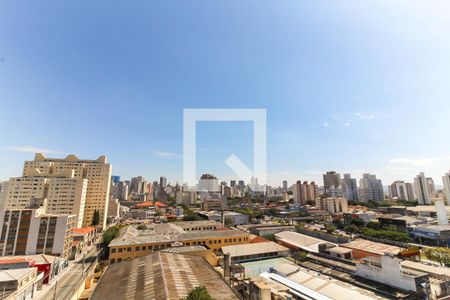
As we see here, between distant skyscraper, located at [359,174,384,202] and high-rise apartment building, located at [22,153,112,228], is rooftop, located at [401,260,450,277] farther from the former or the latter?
distant skyscraper, located at [359,174,384,202]

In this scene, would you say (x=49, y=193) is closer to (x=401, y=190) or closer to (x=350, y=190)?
(x=350, y=190)

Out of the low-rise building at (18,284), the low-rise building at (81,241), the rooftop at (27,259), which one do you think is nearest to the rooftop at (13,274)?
the low-rise building at (18,284)

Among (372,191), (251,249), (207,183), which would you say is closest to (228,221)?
(251,249)

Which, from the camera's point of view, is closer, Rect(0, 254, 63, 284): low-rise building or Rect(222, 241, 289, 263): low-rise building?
Rect(0, 254, 63, 284): low-rise building

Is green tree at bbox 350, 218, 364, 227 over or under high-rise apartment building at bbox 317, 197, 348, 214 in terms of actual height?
under

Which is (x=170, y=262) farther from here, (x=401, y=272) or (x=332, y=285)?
(x=401, y=272)

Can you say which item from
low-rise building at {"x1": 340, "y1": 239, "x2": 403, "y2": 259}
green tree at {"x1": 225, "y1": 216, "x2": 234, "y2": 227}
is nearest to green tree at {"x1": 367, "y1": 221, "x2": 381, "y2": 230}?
low-rise building at {"x1": 340, "y1": 239, "x2": 403, "y2": 259}
